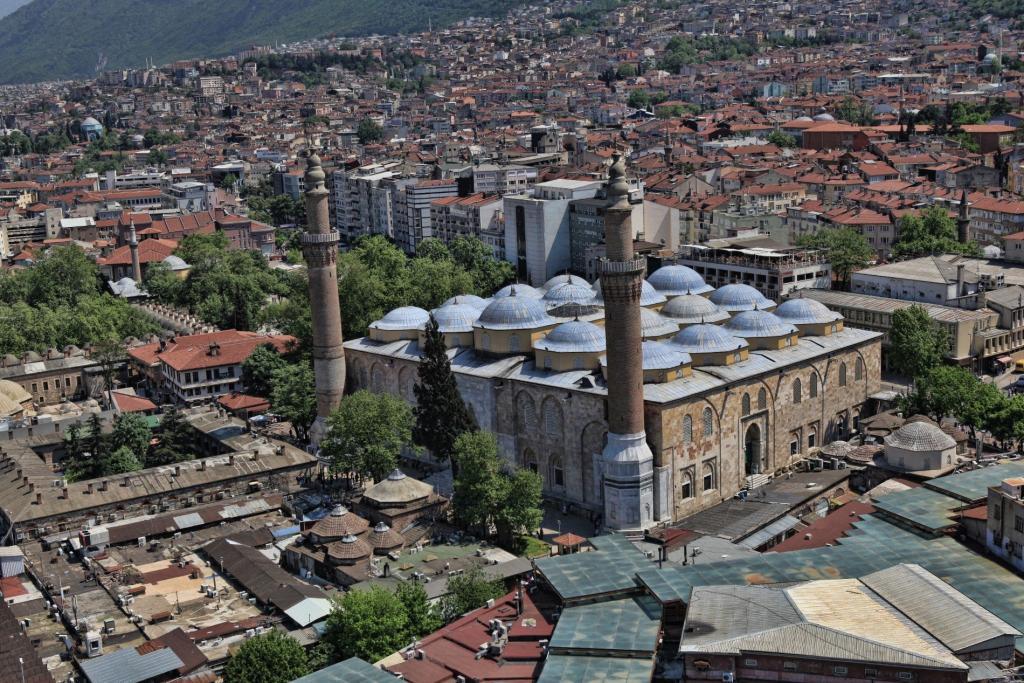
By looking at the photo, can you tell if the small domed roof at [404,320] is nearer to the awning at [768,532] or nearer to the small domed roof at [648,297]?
the small domed roof at [648,297]

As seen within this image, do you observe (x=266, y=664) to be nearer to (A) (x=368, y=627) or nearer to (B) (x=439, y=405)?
(A) (x=368, y=627)

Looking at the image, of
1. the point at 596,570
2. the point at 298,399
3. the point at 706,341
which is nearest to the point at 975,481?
the point at 706,341

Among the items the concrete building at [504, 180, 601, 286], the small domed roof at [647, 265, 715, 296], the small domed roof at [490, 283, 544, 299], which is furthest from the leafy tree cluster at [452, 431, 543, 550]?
the concrete building at [504, 180, 601, 286]

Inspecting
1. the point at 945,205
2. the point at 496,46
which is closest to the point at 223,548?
the point at 945,205

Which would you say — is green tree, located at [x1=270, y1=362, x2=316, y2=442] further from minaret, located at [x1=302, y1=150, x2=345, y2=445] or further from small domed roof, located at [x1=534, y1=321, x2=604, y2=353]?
small domed roof, located at [x1=534, y1=321, x2=604, y2=353]

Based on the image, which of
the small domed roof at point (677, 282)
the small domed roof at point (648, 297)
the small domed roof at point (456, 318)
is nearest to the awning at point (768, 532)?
the small domed roof at point (648, 297)

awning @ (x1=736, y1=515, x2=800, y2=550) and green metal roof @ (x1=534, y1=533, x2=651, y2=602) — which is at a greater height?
green metal roof @ (x1=534, y1=533, x2=651, y2=602)

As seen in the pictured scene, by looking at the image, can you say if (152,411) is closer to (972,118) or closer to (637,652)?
(637,652)
